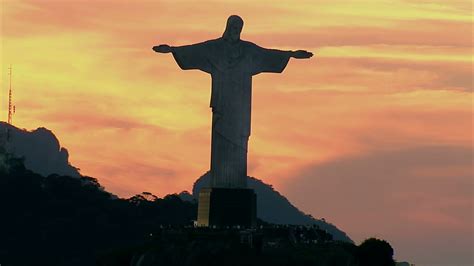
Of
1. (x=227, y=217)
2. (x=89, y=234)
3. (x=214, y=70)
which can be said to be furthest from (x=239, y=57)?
(x=89, y=234)

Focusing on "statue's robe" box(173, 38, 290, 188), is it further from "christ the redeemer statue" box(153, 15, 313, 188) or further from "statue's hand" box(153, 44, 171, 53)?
"statue's hand" box(153, 44, 171, 53)

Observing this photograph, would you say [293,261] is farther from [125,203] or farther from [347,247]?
[125,203]

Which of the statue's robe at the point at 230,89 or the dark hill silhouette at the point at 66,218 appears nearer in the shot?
the statue's robe at the point at 230,89

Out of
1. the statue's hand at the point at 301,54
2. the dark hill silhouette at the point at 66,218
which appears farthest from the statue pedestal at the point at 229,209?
the dark hill silhouette at the point at 66,218

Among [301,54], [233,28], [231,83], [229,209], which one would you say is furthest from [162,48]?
[229,209]

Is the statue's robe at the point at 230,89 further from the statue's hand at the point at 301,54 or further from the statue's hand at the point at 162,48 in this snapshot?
the statue's hand at the point at 162,48

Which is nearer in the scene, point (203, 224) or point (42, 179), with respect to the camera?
point (203, 224)

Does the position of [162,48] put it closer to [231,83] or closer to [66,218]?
[231,83]

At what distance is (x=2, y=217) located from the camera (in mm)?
121000

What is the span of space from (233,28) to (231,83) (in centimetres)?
180

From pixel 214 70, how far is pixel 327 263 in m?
7.29

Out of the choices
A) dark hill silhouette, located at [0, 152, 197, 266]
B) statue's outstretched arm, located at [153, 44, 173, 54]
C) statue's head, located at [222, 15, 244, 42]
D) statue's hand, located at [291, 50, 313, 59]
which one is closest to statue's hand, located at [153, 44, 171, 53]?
statue's outstretched arm, located at [153, 44, 173, 54]

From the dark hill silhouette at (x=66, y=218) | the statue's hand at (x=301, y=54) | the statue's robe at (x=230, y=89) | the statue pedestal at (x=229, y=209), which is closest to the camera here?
the statue pedestal at (x=229, y=209)

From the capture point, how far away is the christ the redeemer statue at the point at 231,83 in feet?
224
